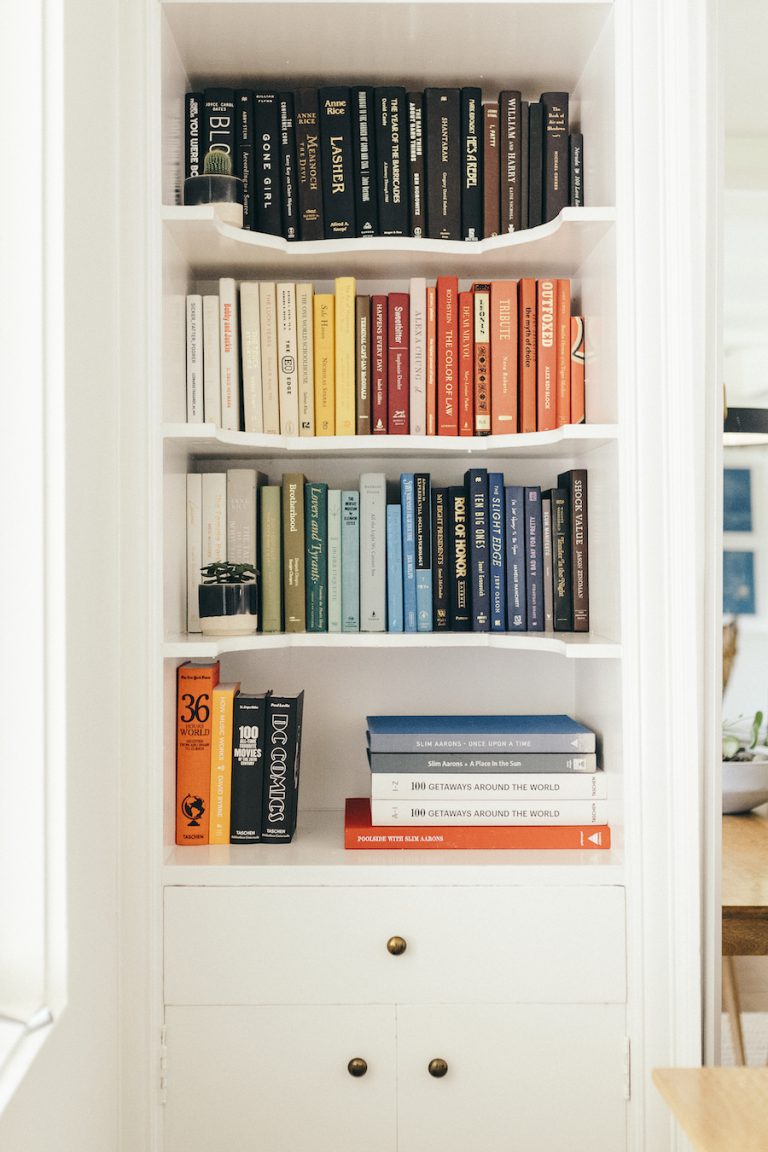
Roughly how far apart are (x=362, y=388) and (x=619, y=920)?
966 millimetres

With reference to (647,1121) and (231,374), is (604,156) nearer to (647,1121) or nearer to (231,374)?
(231,374)

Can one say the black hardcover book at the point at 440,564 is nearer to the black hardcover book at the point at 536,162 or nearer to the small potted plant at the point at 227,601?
the small potted plant at the point at 227,601

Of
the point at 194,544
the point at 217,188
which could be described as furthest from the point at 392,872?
the point at 217,188

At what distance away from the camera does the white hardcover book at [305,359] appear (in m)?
1.74

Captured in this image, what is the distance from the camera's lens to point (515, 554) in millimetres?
1770

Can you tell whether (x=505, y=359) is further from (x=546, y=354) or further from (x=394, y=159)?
(x=394, y=159)

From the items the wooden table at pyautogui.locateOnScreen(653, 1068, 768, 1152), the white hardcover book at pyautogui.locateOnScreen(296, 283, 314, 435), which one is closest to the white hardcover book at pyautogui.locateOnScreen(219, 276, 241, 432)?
the white hardcover book at pyautogui.locateOnScreen(296, 283, 314, 435)

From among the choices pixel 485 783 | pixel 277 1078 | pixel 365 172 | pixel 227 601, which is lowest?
pixel 277 1078

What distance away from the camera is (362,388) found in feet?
5.73

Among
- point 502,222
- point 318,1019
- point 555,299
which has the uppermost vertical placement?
point 502,222

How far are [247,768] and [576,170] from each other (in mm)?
1172

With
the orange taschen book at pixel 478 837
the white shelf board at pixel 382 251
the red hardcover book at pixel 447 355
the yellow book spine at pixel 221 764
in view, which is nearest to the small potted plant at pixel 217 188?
the white shelf board at pixel 382 251

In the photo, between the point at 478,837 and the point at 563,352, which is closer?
the point at 478,837

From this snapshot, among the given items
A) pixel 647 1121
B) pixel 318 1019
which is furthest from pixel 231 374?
pixel 647 1121
